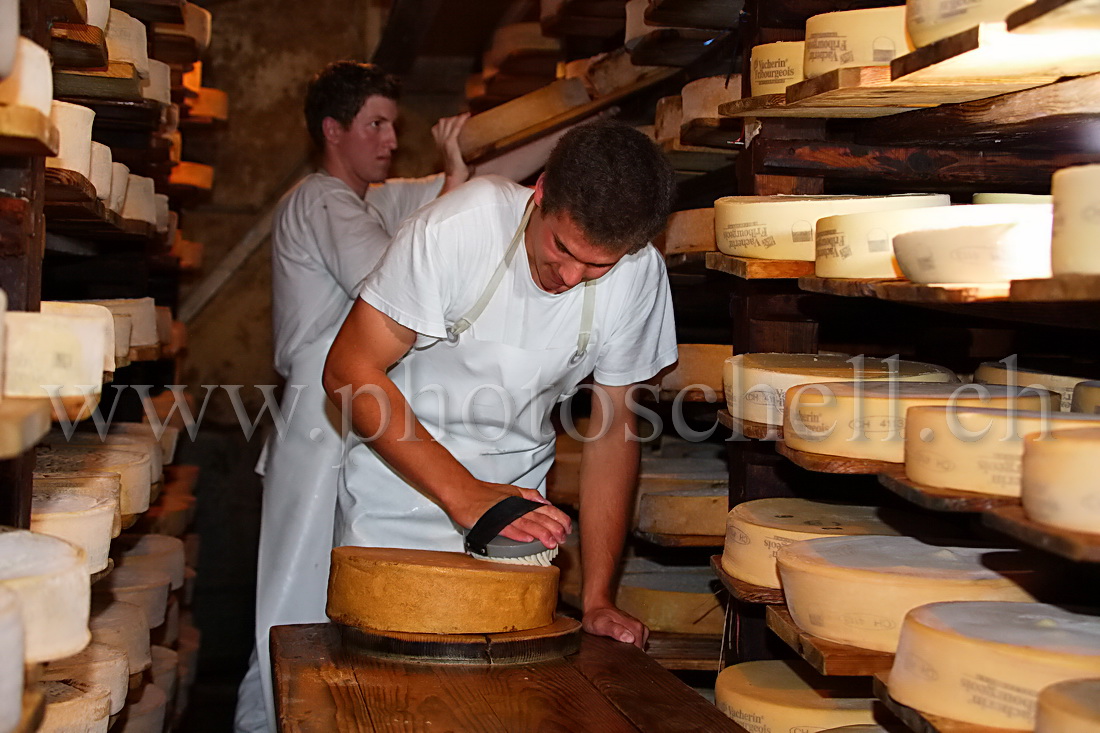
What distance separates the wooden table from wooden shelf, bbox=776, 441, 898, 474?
19.1 inches

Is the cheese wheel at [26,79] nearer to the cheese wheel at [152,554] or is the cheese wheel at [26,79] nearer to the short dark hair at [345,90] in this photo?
the cheese wheel at [152,554]

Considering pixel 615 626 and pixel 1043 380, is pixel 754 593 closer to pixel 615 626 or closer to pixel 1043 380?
pixel 615 626

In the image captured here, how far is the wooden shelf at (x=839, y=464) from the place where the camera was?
2082 millimetres

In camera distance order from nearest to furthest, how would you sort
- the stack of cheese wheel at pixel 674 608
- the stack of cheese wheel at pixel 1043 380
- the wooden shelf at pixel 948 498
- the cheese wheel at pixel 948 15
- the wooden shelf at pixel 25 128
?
the wooden shelf at pixel 25 128 < the wooden shelf at pixel 948 498 < the cheese wheel at pixel 948 15 < the stack of cheese wheel at pixel 1043 380 < the stack of cheese wheel at pixel 674 608

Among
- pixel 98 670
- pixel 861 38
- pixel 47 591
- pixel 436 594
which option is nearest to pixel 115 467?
pixel 98 670

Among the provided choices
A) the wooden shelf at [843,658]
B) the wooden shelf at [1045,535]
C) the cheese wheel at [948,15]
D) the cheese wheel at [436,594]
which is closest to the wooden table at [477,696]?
the cheese wheel at [436,594]

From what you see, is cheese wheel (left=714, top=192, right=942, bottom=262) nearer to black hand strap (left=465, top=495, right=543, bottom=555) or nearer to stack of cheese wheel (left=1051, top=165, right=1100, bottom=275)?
black hand strap (left=465, top=495, right=543, bottom=555)

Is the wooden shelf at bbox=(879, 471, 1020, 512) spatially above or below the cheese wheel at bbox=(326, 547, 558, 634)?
above

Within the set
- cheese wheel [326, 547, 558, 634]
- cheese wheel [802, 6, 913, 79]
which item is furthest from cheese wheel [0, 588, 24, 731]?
cheese wheel [802, 6, 913, 79]

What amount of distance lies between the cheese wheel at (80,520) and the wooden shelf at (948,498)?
145 centimetres

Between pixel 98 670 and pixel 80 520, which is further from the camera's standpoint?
A: pixel 98 670

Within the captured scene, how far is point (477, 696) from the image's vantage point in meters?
2.19

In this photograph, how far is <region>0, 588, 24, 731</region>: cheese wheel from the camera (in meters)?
1.41

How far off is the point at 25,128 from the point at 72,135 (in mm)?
1041
